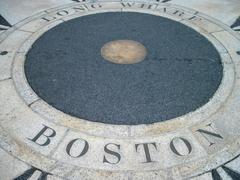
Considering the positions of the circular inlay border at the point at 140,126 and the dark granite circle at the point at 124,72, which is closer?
the circular inlay border at the point at 140,126

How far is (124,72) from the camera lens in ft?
17.9

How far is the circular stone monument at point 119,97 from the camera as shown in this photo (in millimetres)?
3850

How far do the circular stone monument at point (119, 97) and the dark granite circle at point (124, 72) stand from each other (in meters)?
0.02

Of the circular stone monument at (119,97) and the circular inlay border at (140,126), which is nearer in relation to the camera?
the circular stone monument at (119,97)

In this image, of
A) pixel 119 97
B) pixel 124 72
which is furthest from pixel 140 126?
pixel 124 72

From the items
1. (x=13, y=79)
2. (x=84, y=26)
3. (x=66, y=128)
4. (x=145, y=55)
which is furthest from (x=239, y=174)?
(x=84, y=26)

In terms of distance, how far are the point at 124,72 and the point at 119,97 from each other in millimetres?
706

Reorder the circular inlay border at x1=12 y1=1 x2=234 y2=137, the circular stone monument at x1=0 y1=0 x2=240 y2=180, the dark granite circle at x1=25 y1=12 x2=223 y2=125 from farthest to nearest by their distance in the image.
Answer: the dark granite circle at x1=25 y1=12 x2=223 y2=125 < the circular inlay border at x1=12 y1=1 x2=234 y2=137 < the circular stone monument at x1=0 y1=0 x2=240 y2=180

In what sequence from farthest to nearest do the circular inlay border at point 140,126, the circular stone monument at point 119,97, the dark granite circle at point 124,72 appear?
the dark granite circle at point 124,72, the circular inlay border at point 140,126, the circular stone monument at point 119,97

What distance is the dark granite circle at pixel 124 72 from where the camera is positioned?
4.66m

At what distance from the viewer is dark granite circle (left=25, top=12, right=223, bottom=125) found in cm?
466

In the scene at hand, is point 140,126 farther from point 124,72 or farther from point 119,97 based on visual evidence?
point 124,72

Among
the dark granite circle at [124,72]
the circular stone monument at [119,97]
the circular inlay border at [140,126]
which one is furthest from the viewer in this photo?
the dark granite circle at [124,72]

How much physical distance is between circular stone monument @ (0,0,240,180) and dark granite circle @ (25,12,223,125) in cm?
2
